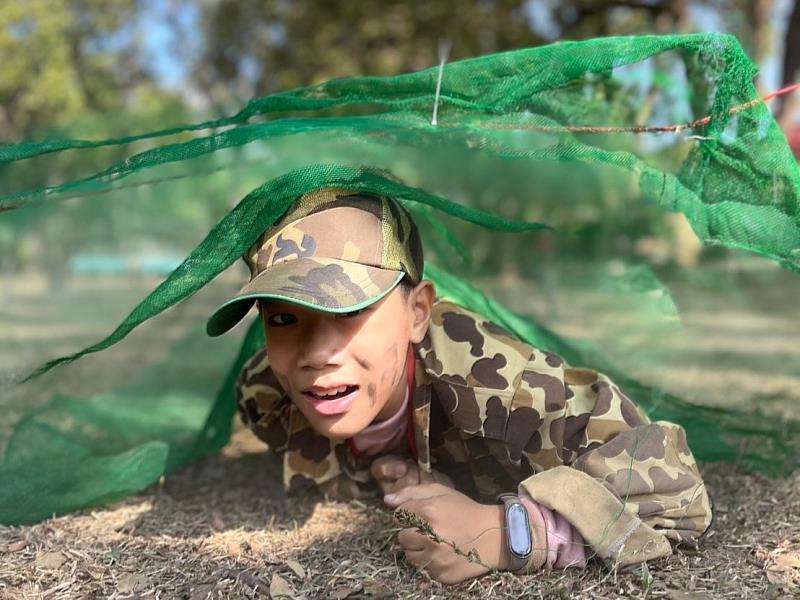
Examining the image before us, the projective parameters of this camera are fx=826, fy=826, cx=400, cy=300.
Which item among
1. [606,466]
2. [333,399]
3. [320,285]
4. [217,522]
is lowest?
[217,522]

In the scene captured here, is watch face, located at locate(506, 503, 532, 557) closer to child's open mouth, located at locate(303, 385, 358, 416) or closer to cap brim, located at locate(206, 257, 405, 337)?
child's open mouth, located at locate(303, 385, 358, 416)

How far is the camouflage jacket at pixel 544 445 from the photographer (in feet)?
5.61

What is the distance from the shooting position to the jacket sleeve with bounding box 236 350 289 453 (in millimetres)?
2357

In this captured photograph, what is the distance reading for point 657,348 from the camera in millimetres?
3518

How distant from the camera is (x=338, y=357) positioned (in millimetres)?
1693

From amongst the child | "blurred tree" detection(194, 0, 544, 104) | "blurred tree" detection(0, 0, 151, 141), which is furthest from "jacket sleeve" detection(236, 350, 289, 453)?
"blurred tree" detection(0, 0, 151, 141)

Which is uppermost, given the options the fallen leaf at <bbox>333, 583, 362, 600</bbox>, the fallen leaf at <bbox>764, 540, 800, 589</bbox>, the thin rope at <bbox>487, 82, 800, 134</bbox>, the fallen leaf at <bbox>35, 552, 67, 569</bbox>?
the thin rope at <bbox>487, 82, 800, 134</bbox>

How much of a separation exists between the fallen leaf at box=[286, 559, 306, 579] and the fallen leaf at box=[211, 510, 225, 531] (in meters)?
0.36

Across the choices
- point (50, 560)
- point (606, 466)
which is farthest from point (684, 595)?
point (50, 560)

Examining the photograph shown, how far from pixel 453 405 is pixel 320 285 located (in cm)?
50

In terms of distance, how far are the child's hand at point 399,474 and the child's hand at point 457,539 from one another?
1.11 ft

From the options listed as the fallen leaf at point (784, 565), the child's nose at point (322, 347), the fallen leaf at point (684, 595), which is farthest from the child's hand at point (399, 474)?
the fallen leaf at point (784, 565)

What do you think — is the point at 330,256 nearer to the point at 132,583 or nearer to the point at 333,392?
the point at 333,392

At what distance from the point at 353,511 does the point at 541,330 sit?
100cm
